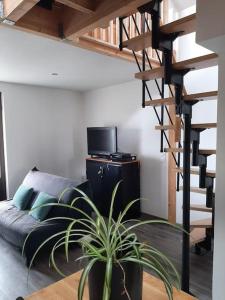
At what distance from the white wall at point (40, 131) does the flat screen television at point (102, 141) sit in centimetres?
79

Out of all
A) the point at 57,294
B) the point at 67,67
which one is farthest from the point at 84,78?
the point at 57,294

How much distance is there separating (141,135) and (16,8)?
2.96 metres

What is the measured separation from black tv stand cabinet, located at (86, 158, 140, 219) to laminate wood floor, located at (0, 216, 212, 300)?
0.77 metres

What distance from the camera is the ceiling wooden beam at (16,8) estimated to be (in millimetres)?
1610

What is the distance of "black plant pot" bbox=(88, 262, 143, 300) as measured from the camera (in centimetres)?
84

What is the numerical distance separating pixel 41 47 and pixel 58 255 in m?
2.40

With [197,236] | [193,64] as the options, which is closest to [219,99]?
[193,64]

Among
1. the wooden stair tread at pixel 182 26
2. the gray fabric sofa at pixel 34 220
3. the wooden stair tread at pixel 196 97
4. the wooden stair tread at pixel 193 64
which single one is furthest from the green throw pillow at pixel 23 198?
the wooden stair tread at pixel 182 26

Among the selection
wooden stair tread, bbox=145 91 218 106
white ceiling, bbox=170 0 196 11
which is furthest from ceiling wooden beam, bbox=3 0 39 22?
white ceiling, bbox=170 0 196 11

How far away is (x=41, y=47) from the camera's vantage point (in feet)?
8.49

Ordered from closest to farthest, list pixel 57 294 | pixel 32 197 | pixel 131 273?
pixel 131 273 → pixel 57 294 → pixel 32 197

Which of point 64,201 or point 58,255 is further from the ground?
point 64,201

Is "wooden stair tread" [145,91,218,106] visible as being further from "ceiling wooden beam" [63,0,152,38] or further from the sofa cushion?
the sofa cushion

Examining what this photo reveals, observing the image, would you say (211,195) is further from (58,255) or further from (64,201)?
(58,255)
